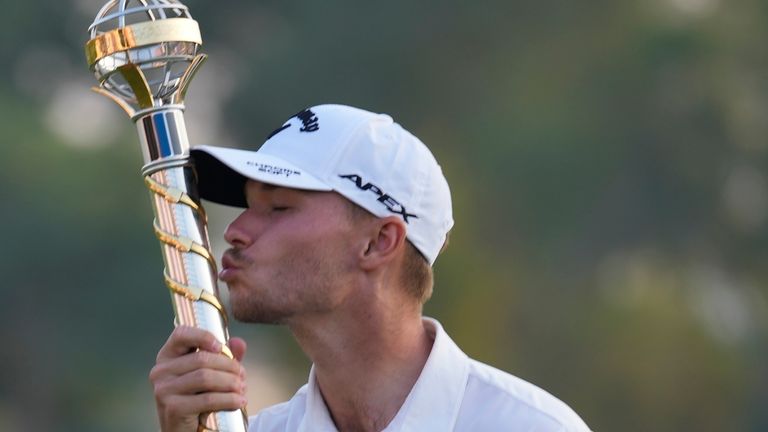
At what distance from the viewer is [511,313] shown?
1227cm

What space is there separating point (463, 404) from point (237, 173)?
551 millimetres

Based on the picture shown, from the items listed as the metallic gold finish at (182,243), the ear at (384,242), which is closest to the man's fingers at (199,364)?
the metallic gold finish at (182,243)

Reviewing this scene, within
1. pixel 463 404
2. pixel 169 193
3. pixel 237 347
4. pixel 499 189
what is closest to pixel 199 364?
pixel 237 347

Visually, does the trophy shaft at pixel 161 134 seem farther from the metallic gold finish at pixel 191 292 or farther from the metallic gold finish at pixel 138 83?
the metallic gold finish at pixel 191 292

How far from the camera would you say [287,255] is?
3.21m

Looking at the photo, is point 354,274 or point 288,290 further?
point 354,274

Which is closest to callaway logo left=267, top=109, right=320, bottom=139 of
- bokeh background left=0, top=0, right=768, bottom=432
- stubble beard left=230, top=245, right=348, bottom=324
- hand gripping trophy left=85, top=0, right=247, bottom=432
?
stubble beard left=230, top=245, right=348, bottom=324

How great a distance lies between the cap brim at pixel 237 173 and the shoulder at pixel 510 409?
17.2 inches

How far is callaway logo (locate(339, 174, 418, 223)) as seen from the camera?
3.33 metres

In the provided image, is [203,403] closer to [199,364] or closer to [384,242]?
[199,364]

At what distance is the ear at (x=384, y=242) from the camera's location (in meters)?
3.35

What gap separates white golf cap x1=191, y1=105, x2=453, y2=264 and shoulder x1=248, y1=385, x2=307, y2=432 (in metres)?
0.35

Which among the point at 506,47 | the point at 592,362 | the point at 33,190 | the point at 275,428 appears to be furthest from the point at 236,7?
the point at 275,428

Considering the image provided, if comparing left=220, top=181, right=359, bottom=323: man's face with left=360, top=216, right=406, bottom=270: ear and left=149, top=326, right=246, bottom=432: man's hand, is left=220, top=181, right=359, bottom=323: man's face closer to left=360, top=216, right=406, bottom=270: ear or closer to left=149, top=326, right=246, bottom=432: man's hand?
left=360, top=216, right=406, bottom=270: ear
